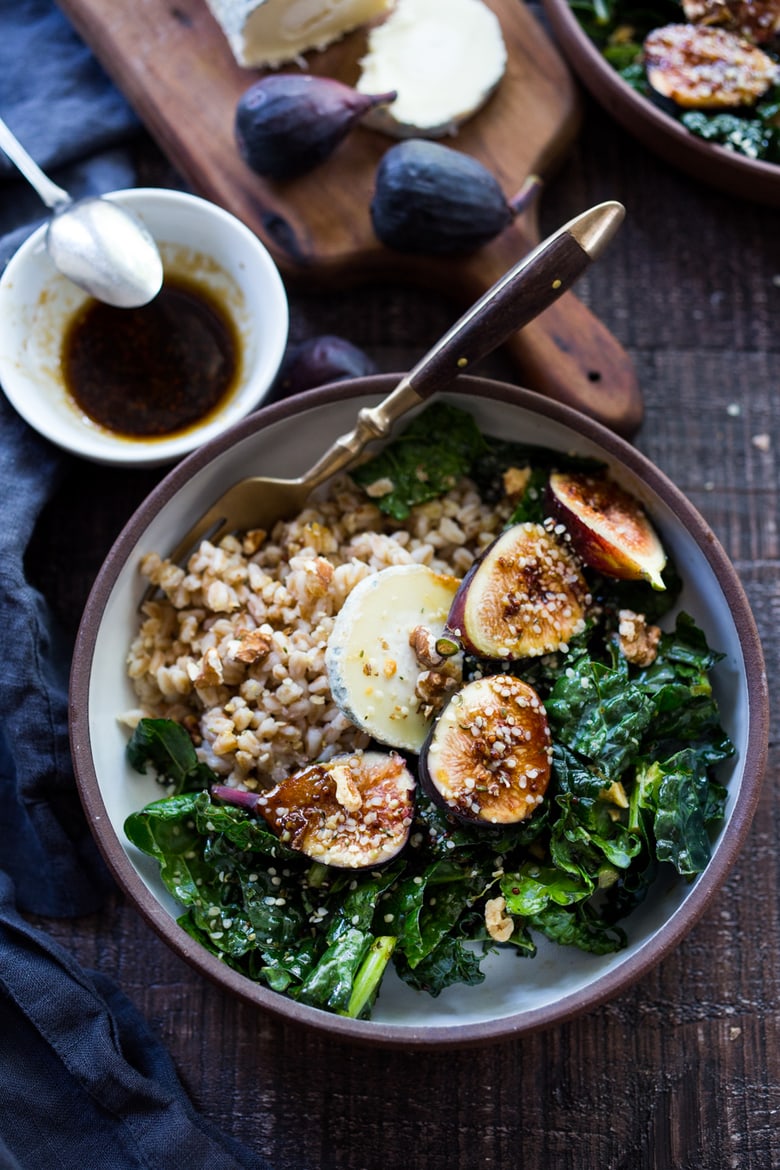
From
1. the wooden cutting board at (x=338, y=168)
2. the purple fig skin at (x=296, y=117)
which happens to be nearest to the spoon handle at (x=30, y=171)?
the wooden cutting board at (x=338, y=168)

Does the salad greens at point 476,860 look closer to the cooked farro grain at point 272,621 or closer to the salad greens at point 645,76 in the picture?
the cooked farro grain at point 272,621

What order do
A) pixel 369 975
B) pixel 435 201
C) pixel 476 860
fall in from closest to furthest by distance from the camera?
pixel 369 975 → pixel 476 860 → pixel 435 201

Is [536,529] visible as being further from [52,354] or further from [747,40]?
[747,40]

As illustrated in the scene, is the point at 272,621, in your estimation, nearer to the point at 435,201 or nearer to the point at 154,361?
the point at 154,361

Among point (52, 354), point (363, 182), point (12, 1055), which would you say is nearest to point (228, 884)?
point (12, 1055)

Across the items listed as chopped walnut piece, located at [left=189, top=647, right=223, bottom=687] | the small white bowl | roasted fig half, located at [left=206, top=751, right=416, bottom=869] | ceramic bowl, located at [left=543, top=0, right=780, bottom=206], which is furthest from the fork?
roasted fig half, located at [left=206, top=751, right=416, bottom=869]

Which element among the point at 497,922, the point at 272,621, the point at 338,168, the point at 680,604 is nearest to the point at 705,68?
the point at 338,168
